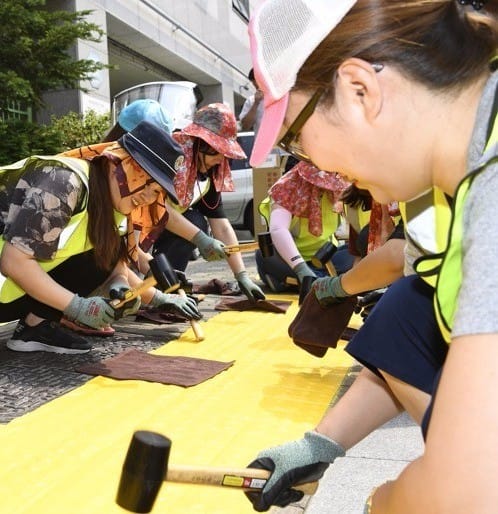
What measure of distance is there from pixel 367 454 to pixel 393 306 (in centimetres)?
71

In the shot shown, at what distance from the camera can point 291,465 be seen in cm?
106

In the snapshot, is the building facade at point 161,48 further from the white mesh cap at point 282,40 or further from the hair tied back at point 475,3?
the hair tied back at point 475,3

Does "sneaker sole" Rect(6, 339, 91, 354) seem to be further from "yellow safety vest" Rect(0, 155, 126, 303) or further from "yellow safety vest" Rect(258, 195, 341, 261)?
"yellow safety vest" Rect(258, 195, 341, 261)

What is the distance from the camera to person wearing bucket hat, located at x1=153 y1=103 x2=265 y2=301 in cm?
352

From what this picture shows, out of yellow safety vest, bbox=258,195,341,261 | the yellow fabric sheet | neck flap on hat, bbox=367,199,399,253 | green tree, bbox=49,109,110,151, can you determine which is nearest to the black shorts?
the yellow fabric sheet

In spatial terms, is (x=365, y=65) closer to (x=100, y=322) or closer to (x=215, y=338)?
(x=100, y=322)

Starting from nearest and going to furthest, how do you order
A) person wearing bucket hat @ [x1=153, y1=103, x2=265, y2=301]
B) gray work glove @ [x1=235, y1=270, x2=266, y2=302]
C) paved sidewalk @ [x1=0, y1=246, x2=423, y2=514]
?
paved sidewalk @ [x1=0, y1=246, x2=423, y2=514] < person wearing bucket hat @ [x1=153, y1=103, x2=265, y2=301] < gray work glove @ [x1=235, y1=270, x2=266, y2=302]

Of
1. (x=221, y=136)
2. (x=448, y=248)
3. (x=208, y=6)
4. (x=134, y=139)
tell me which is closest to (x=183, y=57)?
(x=208, y=6)

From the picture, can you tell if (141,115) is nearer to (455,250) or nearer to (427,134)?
(427,134)

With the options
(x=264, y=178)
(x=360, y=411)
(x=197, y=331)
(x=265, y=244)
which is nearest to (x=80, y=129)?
(x=264, y=178)

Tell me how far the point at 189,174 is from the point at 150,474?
2.75 meters

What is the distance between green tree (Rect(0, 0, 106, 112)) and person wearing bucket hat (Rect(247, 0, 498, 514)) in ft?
23.6

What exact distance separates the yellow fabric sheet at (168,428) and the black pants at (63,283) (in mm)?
528

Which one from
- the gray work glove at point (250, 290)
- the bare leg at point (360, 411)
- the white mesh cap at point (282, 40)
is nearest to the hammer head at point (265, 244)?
the gray work glove at point (250, 290)
